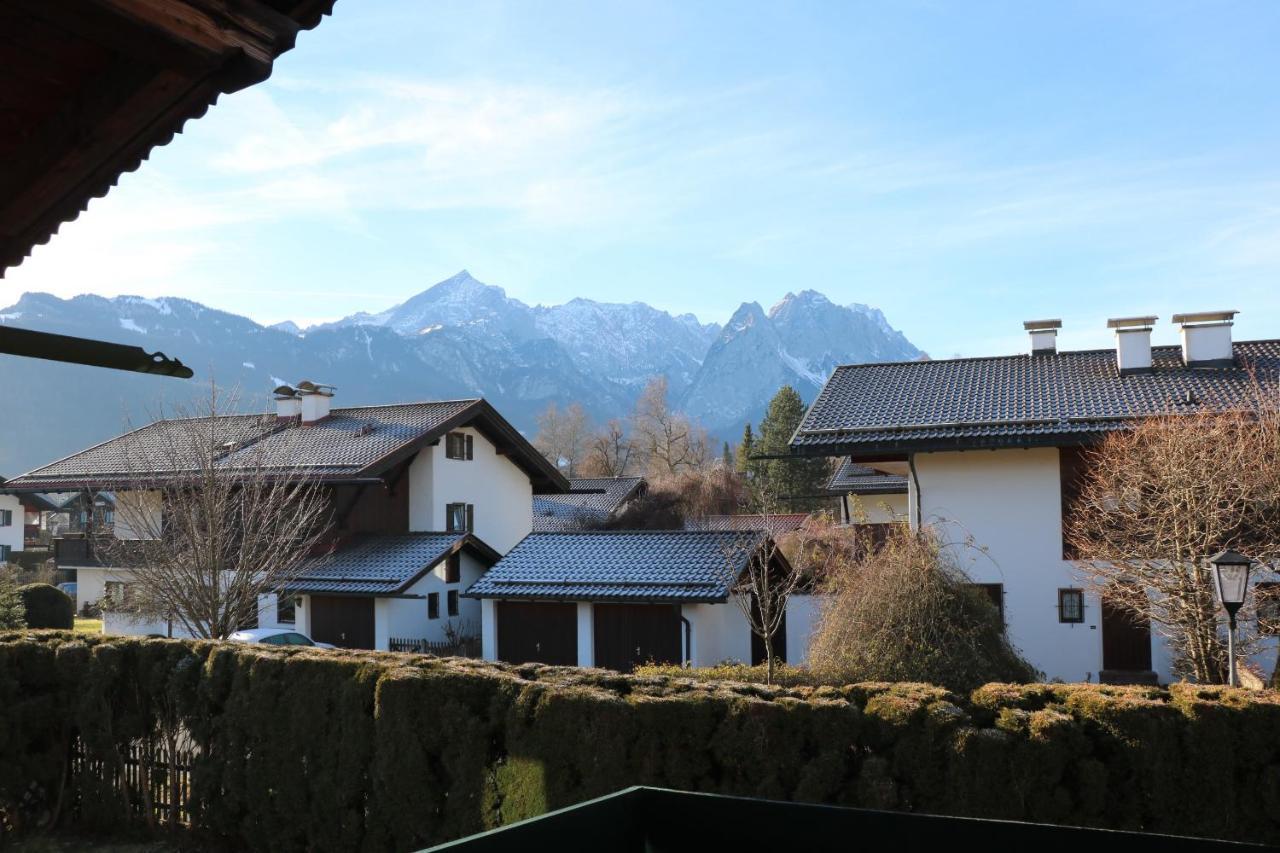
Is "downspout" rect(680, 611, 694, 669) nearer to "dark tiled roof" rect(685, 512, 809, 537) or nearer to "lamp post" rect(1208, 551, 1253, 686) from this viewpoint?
"lamp post" rect(1208, 551, 1253, 686)

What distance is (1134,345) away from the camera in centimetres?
1900

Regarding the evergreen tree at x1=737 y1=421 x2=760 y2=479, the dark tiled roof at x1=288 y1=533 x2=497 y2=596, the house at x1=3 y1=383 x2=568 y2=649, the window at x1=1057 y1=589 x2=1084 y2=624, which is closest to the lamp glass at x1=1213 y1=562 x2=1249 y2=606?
the window at x1=1057 y1=589 x2=1084 y2=624

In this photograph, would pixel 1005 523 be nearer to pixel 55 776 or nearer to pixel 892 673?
pixel 892 673

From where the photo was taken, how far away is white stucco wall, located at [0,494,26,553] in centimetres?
5375

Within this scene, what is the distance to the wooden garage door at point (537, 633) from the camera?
19797 mm

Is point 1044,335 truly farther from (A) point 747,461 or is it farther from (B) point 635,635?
(A) point 747,461

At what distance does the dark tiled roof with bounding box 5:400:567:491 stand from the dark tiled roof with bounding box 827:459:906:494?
911 cm

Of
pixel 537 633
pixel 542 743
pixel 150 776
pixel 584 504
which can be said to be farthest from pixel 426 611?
pixel 584 504

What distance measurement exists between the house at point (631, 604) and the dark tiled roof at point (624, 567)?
0.08 feet

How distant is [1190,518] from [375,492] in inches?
801

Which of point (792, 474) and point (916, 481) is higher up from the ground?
point (792, 474)

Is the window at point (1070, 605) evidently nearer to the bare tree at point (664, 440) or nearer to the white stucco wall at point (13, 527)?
the bare tree at point (664, 440)

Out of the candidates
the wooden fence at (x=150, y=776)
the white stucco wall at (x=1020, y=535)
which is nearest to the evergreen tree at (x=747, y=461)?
the white stucco wall at (x=1020, y=535)

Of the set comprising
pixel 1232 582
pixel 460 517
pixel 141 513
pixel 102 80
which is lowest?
pixel 1232 582
